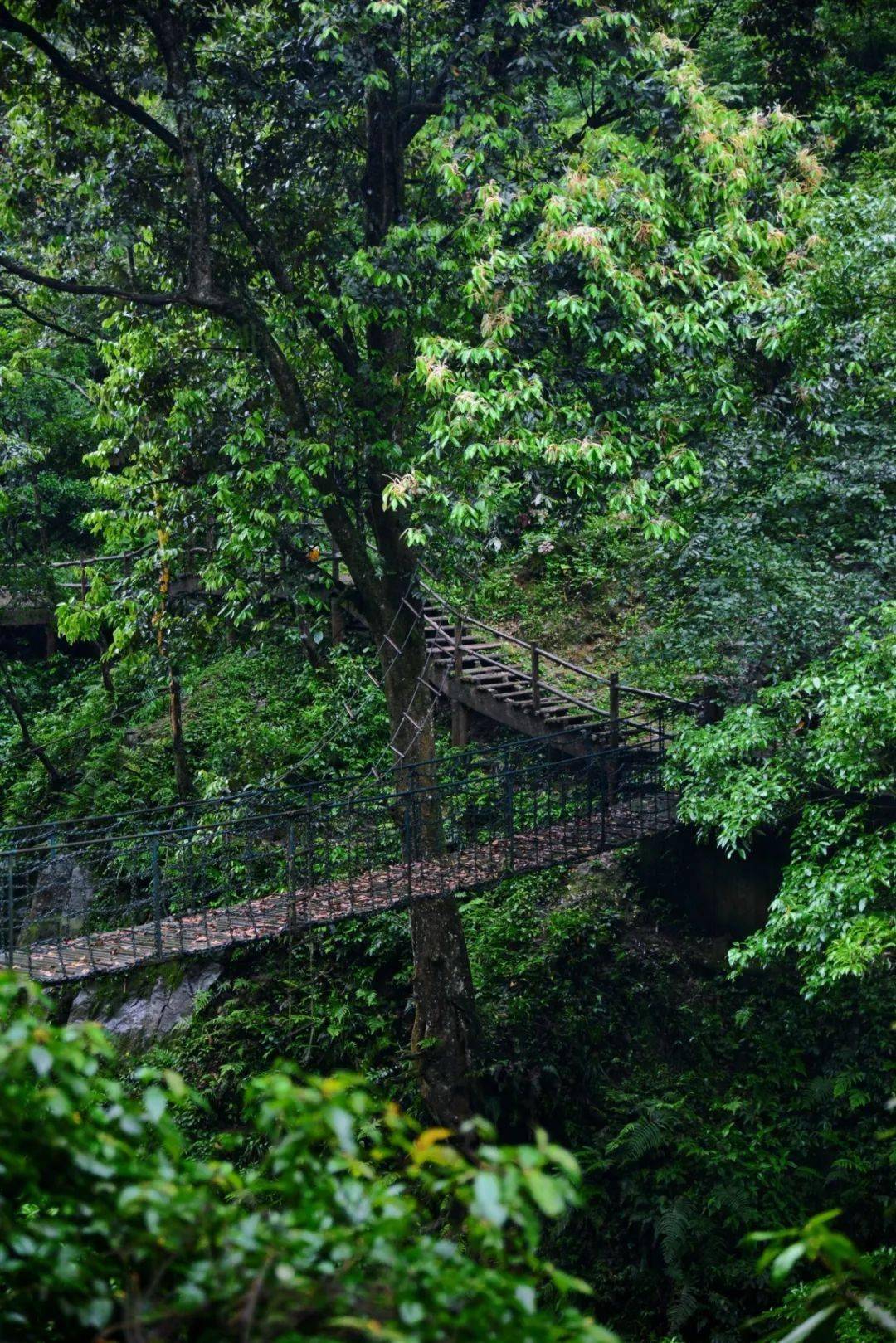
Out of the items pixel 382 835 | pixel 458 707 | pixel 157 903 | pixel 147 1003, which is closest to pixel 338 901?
pixel 157 903

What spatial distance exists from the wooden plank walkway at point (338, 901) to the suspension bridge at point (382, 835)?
0.02 meters

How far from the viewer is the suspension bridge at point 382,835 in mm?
9180

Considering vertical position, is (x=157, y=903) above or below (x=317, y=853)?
above

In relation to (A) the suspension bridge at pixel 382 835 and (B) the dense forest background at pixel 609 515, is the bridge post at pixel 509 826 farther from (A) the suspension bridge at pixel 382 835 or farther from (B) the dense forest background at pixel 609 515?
(B) the dense forest background at pixel 609 515

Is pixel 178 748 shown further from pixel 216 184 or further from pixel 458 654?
pixel 216 184

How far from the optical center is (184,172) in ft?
32.0

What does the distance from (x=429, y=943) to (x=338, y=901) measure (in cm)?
115

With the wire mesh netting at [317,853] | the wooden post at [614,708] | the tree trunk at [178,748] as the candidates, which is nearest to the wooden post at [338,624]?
the tree trunk at [178,748]

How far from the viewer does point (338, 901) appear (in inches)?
380

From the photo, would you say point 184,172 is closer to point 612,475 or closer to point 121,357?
point 121,357

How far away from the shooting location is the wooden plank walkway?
870cm

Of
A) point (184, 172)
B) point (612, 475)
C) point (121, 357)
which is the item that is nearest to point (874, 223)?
point (612, 475)

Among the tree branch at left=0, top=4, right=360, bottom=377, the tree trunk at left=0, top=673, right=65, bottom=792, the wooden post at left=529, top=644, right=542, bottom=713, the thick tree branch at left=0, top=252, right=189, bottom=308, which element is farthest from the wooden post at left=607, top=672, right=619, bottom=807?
the tree trunk at left=0, top=673, right=65, bottom=792

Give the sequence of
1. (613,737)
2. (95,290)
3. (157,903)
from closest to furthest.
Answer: (157,903) → (95,290) → (613,737)
